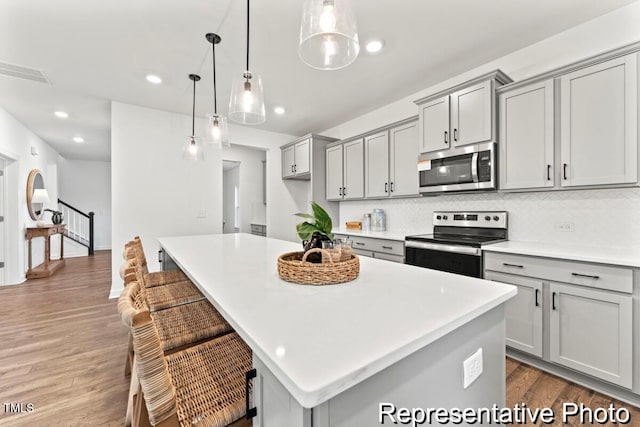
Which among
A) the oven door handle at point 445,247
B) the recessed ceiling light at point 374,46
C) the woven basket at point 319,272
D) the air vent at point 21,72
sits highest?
the recessed ceiling light at point 374,46

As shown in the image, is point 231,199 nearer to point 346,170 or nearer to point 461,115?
point 346,170

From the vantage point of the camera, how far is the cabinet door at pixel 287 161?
475cm

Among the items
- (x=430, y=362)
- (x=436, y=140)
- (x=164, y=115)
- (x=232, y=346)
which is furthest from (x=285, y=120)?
(x=430, y=362)

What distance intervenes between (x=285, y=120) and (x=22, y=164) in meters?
4.46

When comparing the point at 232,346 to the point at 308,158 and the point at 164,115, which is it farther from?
the point at 164,115

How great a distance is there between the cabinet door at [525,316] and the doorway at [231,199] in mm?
5732

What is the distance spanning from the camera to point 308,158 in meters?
4.41

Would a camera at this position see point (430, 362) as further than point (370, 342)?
Yes

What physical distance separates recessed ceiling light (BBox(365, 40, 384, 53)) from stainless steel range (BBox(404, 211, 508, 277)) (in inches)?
70.6

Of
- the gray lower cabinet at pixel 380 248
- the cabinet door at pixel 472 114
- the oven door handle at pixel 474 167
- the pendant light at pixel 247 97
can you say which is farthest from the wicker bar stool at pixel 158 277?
the cabinet door at pixel 472 114

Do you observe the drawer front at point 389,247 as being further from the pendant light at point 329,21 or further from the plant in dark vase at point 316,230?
the pendant light at point 329,21

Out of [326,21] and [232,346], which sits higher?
[326,21]

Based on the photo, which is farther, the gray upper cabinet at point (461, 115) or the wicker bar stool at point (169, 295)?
the gray upper cabinet at point (461, 115)

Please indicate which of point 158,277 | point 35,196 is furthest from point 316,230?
point 35,196
